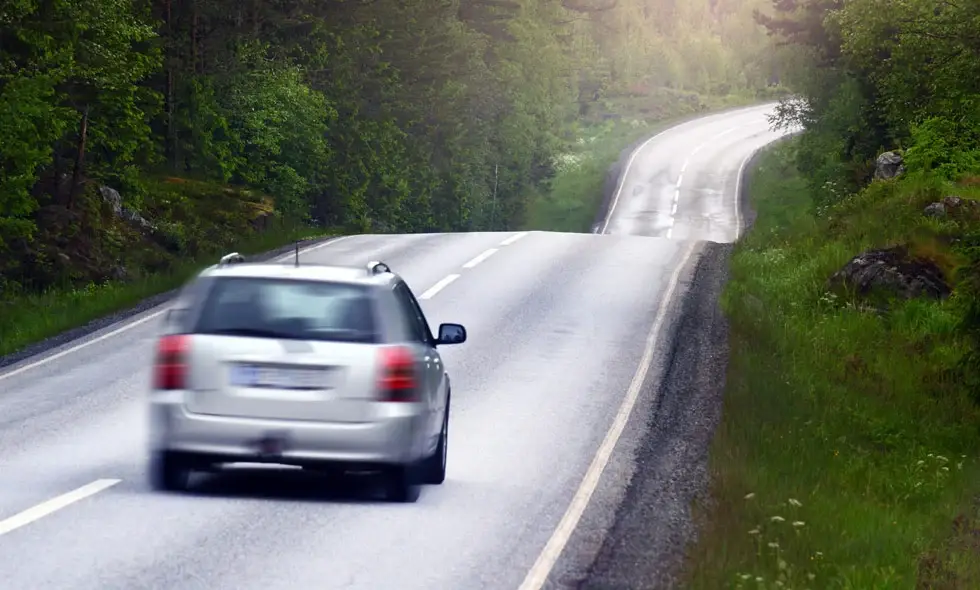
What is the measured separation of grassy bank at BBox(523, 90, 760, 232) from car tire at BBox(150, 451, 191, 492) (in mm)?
55325

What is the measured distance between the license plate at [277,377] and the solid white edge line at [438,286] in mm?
14409

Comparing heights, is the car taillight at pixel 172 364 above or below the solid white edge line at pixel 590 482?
above

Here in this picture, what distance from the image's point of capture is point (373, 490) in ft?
37.6

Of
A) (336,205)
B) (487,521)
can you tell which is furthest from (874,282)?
(336,205)

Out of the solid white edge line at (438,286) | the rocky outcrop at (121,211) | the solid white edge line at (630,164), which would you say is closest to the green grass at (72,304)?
the rocky outcrop at (121,211)

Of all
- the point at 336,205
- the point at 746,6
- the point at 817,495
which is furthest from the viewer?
the point at 746,6

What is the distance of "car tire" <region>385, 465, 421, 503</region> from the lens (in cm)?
1045

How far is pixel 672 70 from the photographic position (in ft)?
410

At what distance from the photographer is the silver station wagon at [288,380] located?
9.95 metres

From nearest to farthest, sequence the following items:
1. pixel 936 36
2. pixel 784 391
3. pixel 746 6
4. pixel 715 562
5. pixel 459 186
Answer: pixel 715 562 < pixel 784 391 < pixel 936 36 < pixel 459 186 < pixel 746 6

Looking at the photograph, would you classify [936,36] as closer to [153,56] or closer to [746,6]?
[153,56]

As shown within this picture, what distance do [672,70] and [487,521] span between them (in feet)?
386

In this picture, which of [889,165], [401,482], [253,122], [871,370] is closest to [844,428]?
[871,370]

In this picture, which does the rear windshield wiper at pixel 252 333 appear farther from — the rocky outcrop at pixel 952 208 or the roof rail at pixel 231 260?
the rocky outcrop at pixel 952 208
